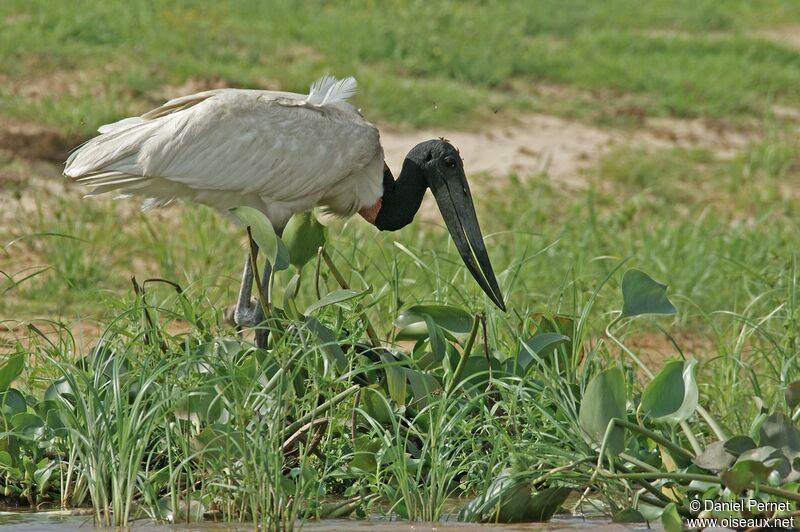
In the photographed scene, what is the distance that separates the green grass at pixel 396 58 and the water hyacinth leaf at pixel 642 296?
13.4 ft

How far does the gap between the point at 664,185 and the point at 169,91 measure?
2804 mm

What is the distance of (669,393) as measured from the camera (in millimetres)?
3648

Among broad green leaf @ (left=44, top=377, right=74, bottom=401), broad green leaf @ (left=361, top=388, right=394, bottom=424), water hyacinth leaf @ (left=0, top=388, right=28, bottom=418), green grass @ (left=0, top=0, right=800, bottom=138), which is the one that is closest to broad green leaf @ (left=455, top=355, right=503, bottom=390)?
broad green leaf @ (left=361, top=388, right=394, bottom=424)

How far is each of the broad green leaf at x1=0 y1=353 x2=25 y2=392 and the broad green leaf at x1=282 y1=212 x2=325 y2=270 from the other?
80 centimetres

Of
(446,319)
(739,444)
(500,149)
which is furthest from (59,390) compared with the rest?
(500,149)

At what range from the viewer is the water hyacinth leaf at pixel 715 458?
344 cm

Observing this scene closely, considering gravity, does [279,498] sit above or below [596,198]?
above

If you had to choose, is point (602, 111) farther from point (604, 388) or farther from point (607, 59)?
point (604, 388)

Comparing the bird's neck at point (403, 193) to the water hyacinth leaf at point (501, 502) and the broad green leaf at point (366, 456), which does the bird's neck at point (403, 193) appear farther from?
the water hyacinth leaf at point (501, 502)

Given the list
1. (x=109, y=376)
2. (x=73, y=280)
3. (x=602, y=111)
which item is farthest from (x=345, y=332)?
(x=602, y=111)

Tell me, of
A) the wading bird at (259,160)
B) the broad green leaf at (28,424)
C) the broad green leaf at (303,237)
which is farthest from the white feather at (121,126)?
the broad green leaf at (28,424)

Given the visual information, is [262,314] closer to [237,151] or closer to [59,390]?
[237,151]

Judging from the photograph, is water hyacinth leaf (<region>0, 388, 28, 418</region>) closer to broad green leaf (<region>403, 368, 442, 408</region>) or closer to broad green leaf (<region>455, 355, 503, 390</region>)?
broad green leaf (<region>403, 368, 442, 408</region>)

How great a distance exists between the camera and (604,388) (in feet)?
11.6
